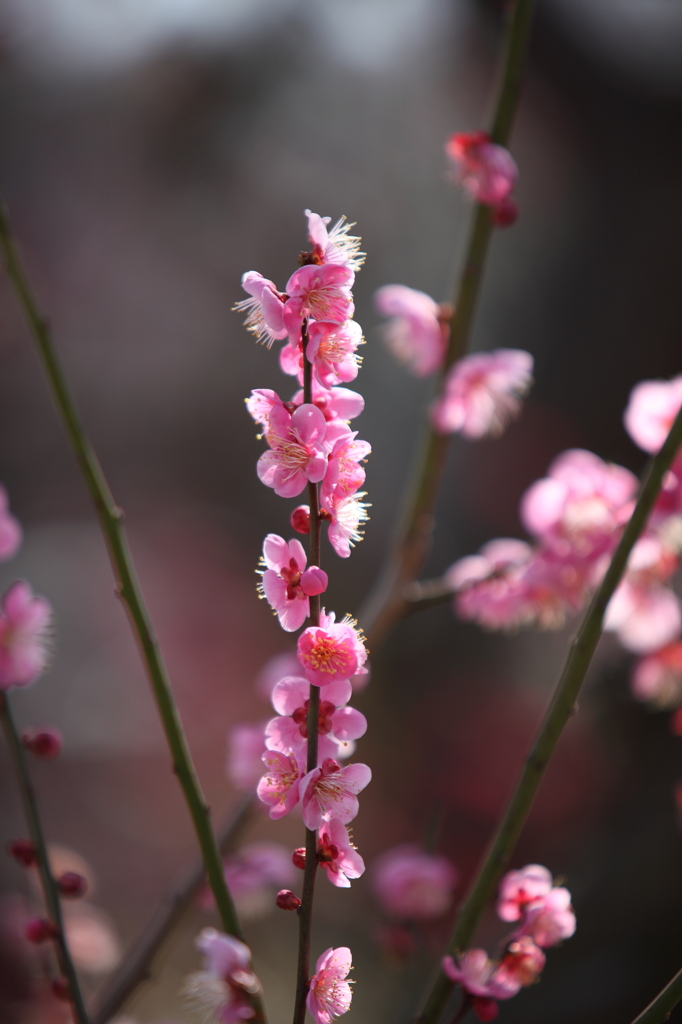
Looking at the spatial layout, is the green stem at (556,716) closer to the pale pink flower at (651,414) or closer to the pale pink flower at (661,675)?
the pale pink flower at (651,414)

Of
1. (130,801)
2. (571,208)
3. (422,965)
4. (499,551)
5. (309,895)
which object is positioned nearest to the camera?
(309,895)

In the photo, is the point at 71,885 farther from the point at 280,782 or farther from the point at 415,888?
the point at 415,888

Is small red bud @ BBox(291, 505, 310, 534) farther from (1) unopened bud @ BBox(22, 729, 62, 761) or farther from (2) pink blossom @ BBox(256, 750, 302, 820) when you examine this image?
(1) unopened bud @ BBox(22, 729, 62, 761)

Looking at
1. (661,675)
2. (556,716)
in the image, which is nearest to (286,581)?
(556,716)

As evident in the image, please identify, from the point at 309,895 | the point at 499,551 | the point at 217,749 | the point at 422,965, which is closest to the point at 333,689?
the point at 309,895

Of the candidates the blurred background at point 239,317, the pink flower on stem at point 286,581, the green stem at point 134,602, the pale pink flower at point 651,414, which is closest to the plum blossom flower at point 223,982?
the green stem at point 134,602

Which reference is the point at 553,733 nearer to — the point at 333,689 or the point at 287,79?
the point at 333,689
